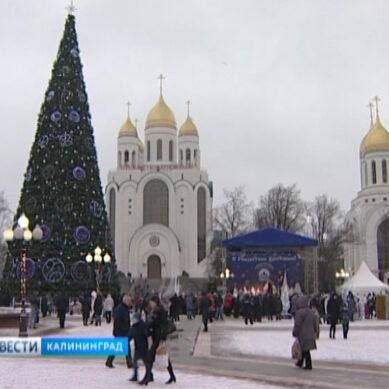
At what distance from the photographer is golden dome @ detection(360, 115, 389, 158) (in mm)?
68500

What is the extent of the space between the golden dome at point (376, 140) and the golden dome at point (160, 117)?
20.2 m

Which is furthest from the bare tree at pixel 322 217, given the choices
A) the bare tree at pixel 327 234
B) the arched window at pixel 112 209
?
the arched window at pixel 112 209

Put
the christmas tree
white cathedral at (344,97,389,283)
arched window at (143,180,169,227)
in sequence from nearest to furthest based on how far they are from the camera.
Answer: the christmas tree → white cathedral at (344,97,389,283) → arched window at (143,180,169,227)

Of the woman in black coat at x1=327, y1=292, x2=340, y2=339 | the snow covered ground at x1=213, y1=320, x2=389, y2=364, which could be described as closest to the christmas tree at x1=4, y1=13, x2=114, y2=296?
the snow covered ground at x1=213, y1=320, x2=389, y2=364

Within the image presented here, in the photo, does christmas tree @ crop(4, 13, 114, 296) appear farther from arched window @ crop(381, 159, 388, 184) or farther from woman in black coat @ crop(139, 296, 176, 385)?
arched window @ crop(381, 159, 388, 184)

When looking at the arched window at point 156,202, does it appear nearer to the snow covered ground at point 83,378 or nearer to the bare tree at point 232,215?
the bare tree at point 232,215

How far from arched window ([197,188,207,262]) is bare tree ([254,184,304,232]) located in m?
15.7

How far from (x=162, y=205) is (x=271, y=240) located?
38.5 meters

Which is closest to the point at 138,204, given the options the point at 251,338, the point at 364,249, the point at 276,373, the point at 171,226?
the point at 171,226

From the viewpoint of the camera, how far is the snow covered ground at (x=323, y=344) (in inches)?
579

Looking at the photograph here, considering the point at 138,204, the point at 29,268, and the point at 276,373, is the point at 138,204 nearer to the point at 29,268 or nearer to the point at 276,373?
the point at 29,268

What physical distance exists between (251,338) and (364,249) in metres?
50.4

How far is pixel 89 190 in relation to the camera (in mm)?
31359

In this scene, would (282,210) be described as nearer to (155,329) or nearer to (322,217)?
(322,217)
